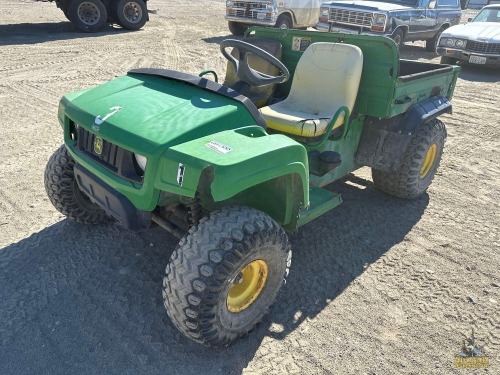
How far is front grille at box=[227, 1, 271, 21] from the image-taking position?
11764 millimetres

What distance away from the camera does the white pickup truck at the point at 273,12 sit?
11.7 meters

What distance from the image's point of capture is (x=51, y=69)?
8.15m

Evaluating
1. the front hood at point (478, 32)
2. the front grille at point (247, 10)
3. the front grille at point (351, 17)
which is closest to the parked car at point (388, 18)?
the front grille at point (351, 17)

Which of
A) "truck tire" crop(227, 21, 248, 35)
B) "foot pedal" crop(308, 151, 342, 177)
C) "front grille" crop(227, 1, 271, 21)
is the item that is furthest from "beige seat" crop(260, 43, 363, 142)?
"truck tire" crop(227, 21, 248, 35)

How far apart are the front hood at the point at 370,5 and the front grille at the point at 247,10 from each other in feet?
6.59

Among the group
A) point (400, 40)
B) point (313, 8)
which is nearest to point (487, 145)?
point (400, 40)

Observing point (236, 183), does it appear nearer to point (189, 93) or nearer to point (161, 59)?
point (189, 93)

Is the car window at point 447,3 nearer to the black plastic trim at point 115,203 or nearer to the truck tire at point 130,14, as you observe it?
the truck tire at point 130,14

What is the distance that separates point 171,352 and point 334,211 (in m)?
2.06

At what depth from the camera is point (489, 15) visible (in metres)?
10.6

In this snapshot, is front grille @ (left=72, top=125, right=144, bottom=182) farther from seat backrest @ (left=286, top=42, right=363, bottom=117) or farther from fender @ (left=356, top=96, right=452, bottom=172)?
fender @ (left=356, top=96, right=452, bottom=172)

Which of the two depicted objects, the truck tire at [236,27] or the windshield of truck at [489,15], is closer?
the windshield of truck at [489,15]

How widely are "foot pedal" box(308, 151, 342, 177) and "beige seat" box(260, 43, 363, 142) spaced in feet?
0.44

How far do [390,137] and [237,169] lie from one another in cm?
212
